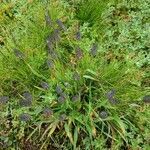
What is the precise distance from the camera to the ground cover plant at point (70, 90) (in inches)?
143

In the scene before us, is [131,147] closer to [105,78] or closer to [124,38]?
[105,78]

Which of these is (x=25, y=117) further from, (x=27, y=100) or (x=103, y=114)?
(x=103, y=114)

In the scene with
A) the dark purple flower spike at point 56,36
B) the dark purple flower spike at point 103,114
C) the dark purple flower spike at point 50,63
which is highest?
the dark purple flower spike at point 56,36

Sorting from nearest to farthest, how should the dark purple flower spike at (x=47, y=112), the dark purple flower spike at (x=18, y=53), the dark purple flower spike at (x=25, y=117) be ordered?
the dark purple flower spike at (x=47, y=112) → the dark purple flower spike at (x=25, y=117) → the dark purple flower spike at (x=18, y=53)

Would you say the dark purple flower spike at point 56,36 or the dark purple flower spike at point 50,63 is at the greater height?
the dark purple flower spike at point 56,36

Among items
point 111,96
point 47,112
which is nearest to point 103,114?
point 111,96

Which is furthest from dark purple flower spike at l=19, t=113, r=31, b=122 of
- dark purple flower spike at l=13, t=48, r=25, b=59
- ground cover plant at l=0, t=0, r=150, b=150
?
dark purple flower spike at l=13, t=48, r=25, b=59

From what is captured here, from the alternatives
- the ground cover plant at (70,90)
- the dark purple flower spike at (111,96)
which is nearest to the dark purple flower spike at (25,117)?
the ground cover plant at (70,90)

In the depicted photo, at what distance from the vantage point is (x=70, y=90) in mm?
3725

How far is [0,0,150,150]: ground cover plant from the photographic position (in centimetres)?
364

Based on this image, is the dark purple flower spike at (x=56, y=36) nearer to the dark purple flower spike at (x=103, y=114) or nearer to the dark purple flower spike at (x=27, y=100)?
the dark purple flower spike at (x=27, y=100)

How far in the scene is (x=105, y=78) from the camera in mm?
3805

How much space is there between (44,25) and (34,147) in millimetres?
1344

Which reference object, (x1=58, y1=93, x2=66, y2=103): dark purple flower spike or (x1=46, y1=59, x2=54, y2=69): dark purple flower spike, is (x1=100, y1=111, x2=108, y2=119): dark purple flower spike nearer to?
(x1=58, y1=93, x2=66, y2=103): dark purple flower spike
